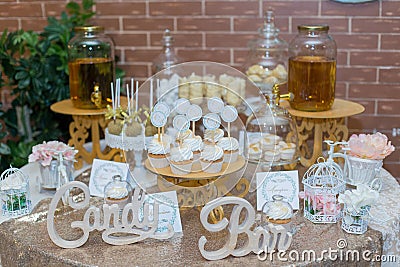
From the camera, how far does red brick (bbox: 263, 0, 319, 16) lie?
251cm

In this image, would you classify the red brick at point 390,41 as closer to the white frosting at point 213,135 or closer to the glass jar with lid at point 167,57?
the glass jar with lid at point 167,57

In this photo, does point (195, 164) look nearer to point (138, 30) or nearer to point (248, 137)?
point (248, 137)

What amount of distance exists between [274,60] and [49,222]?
4.03ft

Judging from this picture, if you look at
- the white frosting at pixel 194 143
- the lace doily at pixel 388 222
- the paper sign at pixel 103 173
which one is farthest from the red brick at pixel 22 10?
the lace doily at pixel 388 222

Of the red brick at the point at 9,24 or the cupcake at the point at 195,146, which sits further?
the red brick at the point at 9,24

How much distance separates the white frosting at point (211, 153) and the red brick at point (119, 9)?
1251 millimetres

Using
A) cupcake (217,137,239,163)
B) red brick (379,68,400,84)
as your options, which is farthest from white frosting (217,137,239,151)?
red brick (379,68,400,84)

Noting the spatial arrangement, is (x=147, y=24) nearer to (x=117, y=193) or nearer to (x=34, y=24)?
(x=34, y=24)

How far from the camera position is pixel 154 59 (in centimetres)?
264

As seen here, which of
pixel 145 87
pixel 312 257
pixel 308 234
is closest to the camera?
pixel 312 257

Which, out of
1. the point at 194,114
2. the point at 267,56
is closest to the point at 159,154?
the point at 194,114

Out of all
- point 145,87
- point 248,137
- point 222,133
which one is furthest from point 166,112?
point 145,87

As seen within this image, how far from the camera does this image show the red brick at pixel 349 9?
2.46m

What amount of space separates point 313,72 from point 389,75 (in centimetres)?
66
